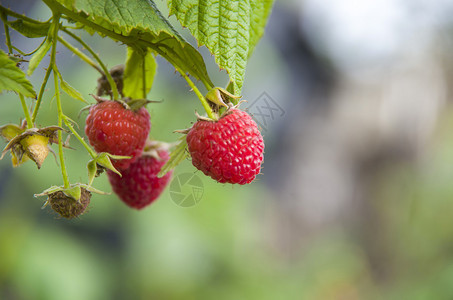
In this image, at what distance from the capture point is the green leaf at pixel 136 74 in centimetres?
80

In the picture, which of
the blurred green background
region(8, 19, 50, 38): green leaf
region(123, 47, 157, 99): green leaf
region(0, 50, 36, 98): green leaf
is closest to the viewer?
region(0, 50, 36, 98): green leaf

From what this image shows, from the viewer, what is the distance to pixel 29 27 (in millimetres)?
669

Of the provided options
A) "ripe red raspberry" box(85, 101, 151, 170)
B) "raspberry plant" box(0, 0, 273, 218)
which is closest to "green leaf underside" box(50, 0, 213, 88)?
"raspberry plant" box(0, 0, 273, 218)

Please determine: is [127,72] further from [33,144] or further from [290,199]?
[290,199]

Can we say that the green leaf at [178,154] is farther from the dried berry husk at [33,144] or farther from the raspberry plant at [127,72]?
the dried berry husk at [33,144]

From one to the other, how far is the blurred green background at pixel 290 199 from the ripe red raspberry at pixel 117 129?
3.8 inches

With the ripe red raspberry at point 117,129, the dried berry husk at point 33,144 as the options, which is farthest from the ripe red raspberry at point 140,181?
the dried berry husk at point 33,144

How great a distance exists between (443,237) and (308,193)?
2159mm

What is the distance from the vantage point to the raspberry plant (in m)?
0.61

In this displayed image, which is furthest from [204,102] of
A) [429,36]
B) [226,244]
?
[429,36]

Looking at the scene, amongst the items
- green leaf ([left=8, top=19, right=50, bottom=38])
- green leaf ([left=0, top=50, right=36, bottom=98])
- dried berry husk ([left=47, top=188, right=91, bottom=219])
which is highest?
green leaf ([left=8, top=19, right=50, bottom=38])

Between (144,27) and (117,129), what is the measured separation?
16 cm

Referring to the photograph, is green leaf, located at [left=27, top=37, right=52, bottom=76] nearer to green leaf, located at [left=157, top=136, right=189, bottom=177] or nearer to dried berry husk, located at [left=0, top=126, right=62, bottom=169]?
dried berry husk, located at [left=0, top=126, right=62, bottom=169]

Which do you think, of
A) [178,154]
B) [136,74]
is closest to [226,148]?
[178,154]
